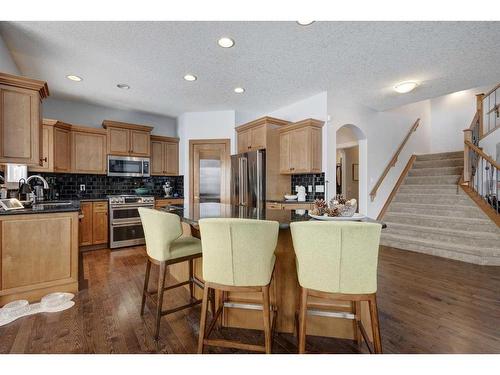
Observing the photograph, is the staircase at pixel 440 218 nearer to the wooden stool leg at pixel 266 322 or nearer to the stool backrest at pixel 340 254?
the stool backrest at pixel 340 254

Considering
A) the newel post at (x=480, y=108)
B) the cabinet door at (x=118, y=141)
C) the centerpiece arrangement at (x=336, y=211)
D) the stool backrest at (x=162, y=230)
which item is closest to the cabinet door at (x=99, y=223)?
the cabinet door at (x=118, y=141)

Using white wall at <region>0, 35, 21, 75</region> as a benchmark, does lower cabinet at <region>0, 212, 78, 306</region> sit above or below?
below

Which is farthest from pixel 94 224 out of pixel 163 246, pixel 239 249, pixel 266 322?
pixel 266 322

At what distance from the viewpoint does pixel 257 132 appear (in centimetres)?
455

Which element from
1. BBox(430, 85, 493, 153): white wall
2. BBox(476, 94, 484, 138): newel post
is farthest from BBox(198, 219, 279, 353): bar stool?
BBox(430, 85, 493, 153): white wall

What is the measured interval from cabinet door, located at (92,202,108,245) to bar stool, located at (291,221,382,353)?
4.10 meters

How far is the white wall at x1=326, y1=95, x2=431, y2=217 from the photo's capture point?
432cm

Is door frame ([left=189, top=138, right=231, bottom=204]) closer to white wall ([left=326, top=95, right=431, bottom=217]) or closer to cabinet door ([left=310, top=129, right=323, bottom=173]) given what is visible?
cabinet door ([left=310, top=129, right=323, bottom=173])

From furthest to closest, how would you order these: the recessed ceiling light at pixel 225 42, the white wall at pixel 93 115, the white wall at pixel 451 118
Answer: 1. the white wall at pixel 451 118
2. the white wall at pixel 93 115
3. the recessed ceiling light at pixel 225 42

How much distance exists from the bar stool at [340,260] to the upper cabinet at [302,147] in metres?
2.81

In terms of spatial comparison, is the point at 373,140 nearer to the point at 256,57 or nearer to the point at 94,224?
the point at 256,57

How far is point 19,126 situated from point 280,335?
305cm

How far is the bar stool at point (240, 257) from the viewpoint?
4.70ft
